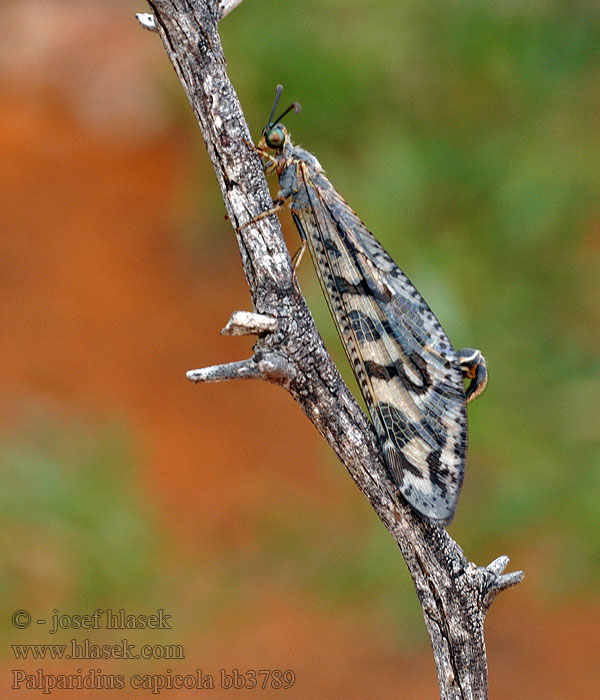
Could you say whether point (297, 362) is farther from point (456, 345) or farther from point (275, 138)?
point (456, 345)

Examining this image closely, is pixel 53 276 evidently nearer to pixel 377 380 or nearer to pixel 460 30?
pixel 460 30

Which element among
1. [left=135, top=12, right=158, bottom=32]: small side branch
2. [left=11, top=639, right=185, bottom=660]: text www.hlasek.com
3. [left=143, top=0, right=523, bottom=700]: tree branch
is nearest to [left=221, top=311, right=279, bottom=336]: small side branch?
[left=143, top=0, right=523, bottom=700]: tree branch

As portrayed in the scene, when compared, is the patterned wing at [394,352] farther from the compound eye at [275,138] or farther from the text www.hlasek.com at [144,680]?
the text www.hlasek.com at [144,680]

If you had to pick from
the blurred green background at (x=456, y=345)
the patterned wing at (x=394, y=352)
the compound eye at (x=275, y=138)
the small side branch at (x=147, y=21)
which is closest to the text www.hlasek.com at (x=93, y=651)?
the blurred green background at (x=456, y=345)

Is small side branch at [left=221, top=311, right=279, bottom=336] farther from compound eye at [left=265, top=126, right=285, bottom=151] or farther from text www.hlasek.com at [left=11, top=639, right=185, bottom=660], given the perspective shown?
text www.hlasek.com at [left=11, top=639, right=185, bottom=660]

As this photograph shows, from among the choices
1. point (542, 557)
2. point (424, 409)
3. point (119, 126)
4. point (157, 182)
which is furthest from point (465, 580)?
point (119, 126)

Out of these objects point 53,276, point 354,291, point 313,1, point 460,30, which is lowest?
point 354,291
